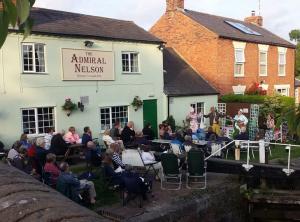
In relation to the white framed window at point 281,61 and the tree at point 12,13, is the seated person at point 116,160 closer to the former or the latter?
the tree at point 12,13

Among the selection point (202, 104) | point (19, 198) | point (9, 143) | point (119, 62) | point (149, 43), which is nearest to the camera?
point (19, 198)

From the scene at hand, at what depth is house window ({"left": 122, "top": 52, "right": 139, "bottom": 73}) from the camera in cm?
1755

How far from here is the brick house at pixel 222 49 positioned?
77.0 ft

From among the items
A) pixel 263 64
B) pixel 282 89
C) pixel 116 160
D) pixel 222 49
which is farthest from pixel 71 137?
pixel 282 89

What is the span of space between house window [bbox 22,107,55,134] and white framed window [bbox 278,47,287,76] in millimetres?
19618

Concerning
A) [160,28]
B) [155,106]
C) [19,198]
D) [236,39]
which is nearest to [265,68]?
[236,39]

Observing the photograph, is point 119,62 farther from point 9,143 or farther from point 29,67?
point 9,143

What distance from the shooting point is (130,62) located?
17797 mm

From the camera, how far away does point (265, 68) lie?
27.4 meters

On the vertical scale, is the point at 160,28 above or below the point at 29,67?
above

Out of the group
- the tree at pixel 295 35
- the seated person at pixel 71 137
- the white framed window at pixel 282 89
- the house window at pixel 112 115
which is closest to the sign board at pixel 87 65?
the house window at pixel 112 115

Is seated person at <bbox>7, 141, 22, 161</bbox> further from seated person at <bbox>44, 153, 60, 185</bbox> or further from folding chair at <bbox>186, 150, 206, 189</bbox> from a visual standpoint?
folding chair at <bbox>186, 150, 206, 189</bbox>

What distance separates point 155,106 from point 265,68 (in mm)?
11887

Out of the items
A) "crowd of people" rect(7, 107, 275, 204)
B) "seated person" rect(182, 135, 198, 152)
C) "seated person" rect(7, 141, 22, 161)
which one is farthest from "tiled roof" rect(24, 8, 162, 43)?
"seated person" rect(182, 135, 198, 152)
